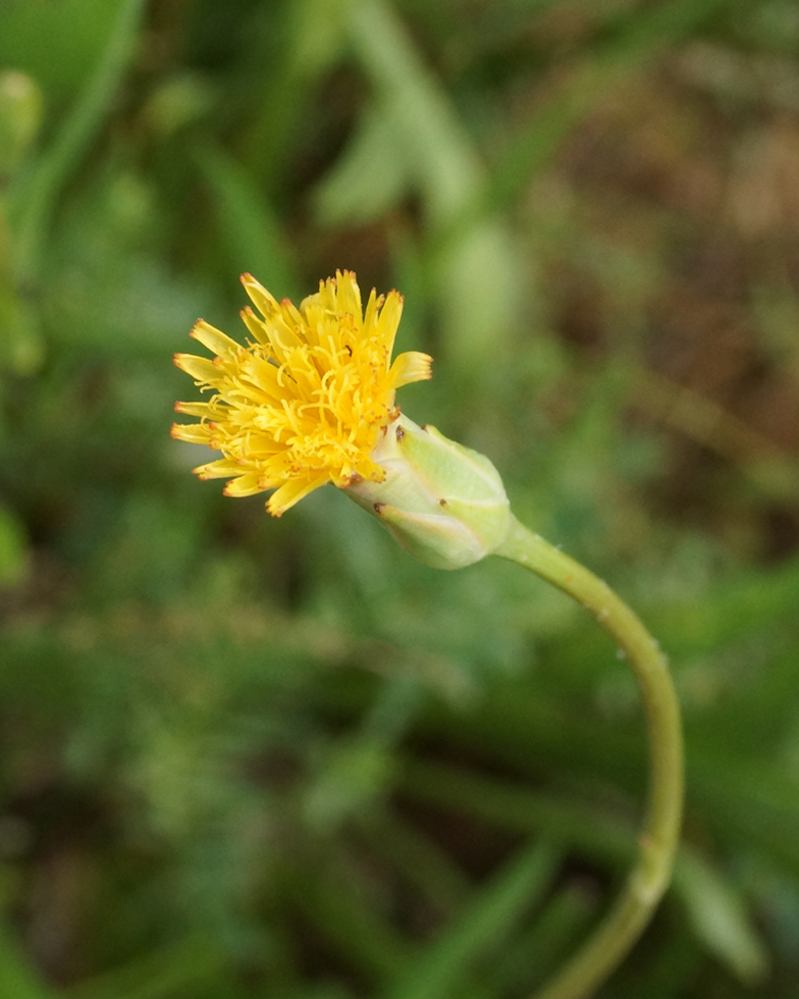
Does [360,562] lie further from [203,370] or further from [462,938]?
[203,370]

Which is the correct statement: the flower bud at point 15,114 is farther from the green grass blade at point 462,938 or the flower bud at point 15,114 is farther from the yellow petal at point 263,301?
the green grass blade at point 462,938

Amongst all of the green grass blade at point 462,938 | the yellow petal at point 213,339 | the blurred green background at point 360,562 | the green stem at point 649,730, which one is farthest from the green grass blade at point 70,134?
the green grass blade at point 462,938

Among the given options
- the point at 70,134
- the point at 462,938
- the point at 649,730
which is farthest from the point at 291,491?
the point at 462,938

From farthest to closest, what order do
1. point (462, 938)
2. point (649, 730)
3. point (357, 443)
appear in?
point (462, 938)
point (649, 730)
point (357, 443)

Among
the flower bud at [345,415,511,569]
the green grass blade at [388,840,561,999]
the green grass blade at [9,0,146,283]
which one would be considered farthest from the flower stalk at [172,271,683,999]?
the green grass blade at [388,840,561,999]

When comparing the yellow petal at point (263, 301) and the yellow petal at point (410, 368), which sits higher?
the yellow petal at point (263, 301)

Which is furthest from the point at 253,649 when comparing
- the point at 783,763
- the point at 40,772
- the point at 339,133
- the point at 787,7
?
the point at 787,7
